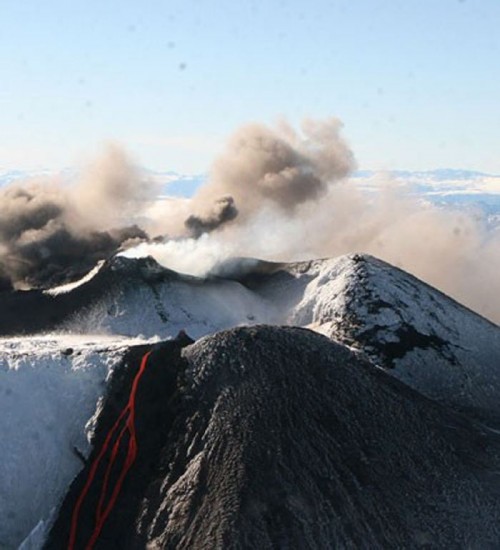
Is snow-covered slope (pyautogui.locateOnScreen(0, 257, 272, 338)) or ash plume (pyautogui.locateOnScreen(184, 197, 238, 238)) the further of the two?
ash plume (pyautogui.locateOnScreen(184, 197, 238, 238))

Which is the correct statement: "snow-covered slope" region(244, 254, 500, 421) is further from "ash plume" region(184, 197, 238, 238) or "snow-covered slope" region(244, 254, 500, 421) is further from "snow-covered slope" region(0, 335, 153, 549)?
"ash plume" region(184, 197, 238, 238)

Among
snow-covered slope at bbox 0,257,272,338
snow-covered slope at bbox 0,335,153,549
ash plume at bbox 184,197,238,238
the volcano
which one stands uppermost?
the volcano

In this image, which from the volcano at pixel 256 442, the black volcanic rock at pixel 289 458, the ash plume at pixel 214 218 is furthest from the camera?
the ash plume at pixel 214 218

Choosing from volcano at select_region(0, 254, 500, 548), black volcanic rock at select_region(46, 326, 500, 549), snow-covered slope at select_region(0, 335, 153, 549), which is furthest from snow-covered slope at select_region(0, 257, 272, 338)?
black volcanic rock at select_region(46, 326, 500, 549)

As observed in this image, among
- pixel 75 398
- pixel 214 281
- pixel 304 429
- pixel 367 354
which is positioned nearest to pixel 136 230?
pixel 214 281

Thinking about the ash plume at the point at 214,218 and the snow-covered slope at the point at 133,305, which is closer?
the snow-covered slope at the point at 133,305

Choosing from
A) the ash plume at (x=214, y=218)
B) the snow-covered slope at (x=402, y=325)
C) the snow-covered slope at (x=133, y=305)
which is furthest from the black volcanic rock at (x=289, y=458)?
the ash plume at (x=214, y=218)

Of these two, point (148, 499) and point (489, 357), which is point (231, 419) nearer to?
point (148, 499)

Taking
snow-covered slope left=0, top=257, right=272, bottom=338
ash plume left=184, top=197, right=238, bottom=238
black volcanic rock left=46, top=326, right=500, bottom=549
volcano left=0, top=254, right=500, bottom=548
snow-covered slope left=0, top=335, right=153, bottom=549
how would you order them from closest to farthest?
black volcanic rock left=46, top=326, right=500, bottom=549, volcano left=0, top=254, right=500, bottom=548, snow-covered slope left=0, top=335, right=153, bottom=549, snow-covered slope left=0, top=257, right=272, bottom=338, ash plume left=184, top=197, right=238, bottom=238

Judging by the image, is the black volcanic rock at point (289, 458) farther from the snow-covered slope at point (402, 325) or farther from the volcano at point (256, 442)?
the snow-covered slope at point (402, 325)
